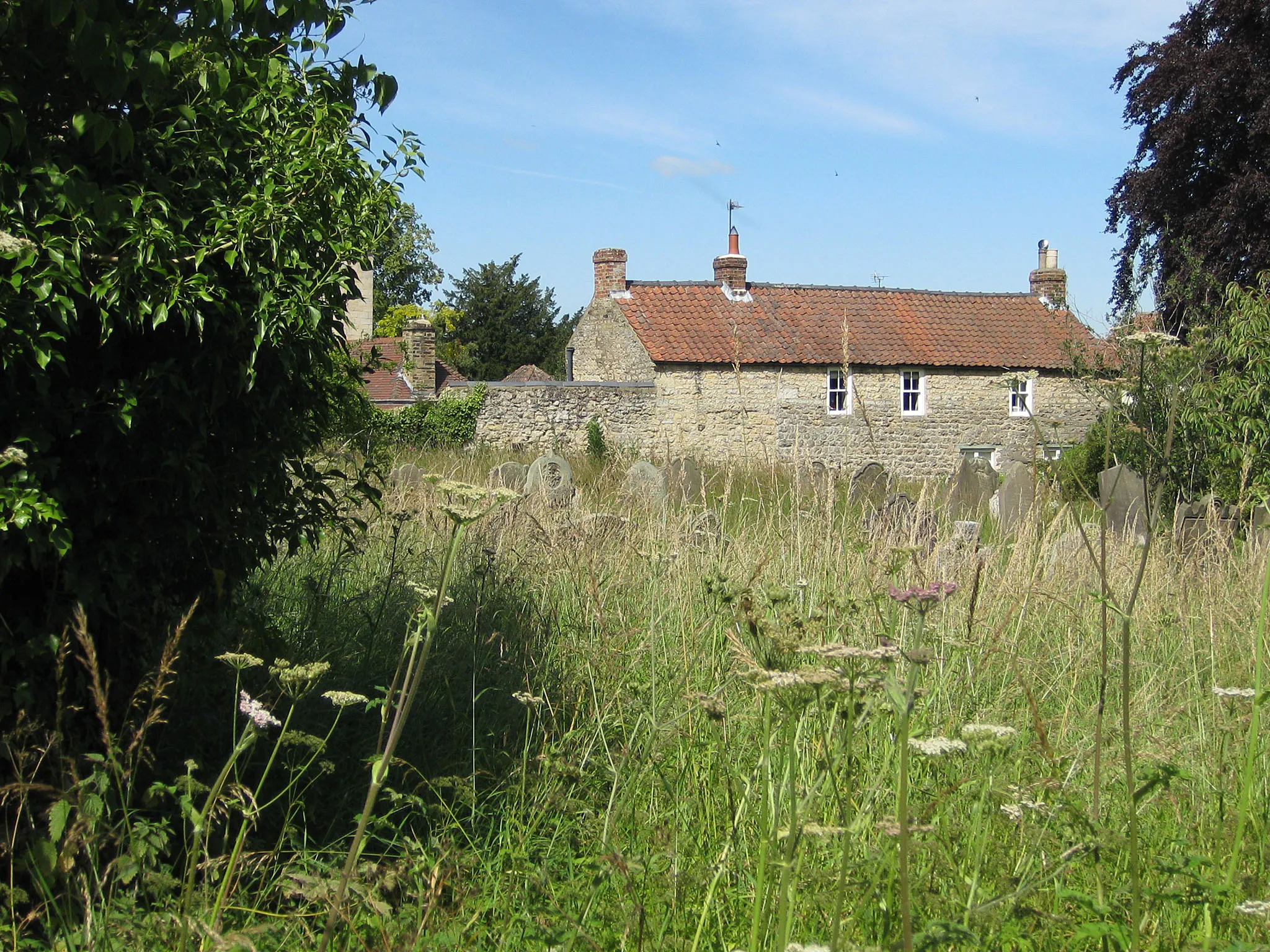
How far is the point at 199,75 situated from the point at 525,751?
211cm

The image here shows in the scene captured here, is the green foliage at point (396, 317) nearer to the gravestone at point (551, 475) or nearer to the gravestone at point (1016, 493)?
the gravestone at point (551, 475)

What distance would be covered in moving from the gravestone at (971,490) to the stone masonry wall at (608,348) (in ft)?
47.3

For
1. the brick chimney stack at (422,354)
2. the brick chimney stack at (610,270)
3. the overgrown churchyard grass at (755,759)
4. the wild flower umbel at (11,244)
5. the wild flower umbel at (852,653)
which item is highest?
the brick chimney stack at (610,270)

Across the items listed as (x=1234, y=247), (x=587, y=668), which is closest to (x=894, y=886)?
(x=587, y=668)

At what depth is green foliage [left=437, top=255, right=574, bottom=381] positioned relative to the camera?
57.1 m

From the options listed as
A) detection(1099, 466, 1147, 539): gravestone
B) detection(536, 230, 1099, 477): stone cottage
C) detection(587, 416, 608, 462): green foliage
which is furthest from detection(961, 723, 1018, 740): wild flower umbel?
detection(587, 416, 608, 462): green foliage

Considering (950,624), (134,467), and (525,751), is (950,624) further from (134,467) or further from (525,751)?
(134,467)

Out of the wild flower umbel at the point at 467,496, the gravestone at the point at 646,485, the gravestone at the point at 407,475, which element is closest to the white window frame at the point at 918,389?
the gravestone at the point at 646,485

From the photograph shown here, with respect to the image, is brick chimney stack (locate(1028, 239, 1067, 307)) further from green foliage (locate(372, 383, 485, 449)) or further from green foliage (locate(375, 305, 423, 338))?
green foliage (locate(375, 305, 423, 338))

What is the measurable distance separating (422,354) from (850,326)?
12.4m

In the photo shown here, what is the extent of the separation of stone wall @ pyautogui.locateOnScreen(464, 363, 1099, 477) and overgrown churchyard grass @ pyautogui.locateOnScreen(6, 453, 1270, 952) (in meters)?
19.9

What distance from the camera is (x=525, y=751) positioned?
10.5 feet

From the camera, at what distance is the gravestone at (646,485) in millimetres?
7281

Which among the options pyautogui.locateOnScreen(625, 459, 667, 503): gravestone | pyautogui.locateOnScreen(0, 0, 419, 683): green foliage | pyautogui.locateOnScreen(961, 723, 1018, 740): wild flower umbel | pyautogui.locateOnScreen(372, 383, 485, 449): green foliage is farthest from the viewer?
pyautogui.locateOnScreen(372, 383, 485, 449): green foliage
